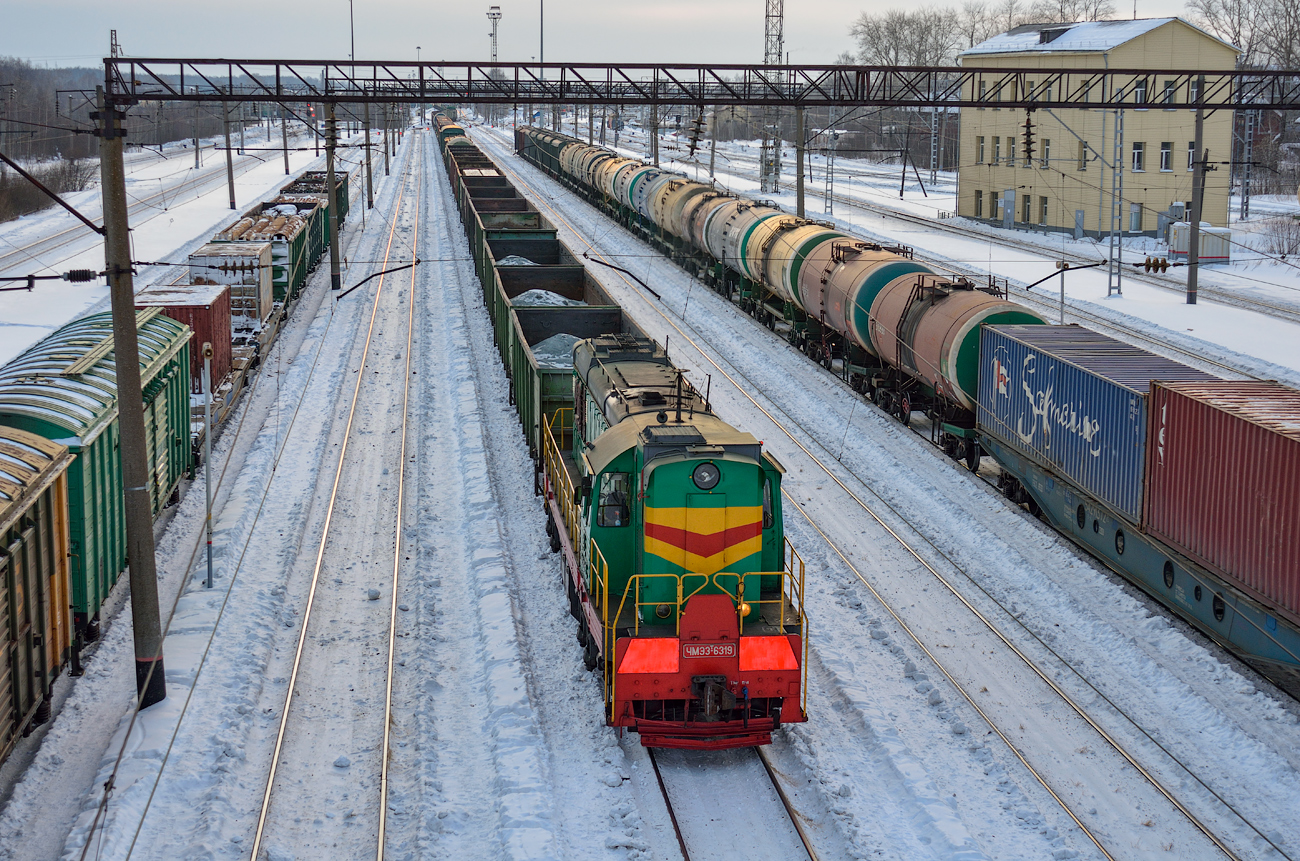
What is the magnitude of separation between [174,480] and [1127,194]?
170 feet

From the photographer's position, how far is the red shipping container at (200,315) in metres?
24.5

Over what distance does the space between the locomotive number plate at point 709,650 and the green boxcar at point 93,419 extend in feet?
25.4

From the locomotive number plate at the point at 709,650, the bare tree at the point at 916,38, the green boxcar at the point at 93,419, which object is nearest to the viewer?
the locomotive number plate at the point at 709,650

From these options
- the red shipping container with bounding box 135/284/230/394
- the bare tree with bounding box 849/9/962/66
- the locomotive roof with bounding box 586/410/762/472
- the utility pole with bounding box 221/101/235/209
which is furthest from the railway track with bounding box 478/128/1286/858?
the bare tree with bounding box 849/9/962/66

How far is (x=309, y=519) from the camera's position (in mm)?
20141

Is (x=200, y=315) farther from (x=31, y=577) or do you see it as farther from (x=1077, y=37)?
(x=1077, y=37)

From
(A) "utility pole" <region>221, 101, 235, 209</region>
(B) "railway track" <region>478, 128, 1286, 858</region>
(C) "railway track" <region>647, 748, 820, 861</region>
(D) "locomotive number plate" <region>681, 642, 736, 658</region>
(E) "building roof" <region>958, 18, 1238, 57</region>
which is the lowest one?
(C) "railway track" <region>647, 748, 820, 861</region>

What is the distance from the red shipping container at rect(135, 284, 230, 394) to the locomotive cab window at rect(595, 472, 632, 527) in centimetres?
1472

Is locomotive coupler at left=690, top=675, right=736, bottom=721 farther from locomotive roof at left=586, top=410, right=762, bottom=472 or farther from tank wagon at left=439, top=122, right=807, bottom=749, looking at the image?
locomotive roof at left=586, top=410, right=762, bottom=472

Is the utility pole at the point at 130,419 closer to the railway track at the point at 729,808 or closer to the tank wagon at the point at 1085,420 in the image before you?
the railway track at the point at 729,808

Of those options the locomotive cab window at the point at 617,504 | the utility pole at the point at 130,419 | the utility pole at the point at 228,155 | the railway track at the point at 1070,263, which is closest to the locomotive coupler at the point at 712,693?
the locomotive cab window at the point at 617,504

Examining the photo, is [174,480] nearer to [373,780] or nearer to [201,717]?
[201,717]

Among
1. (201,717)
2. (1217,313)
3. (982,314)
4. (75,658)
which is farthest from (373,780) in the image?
(1217,313)

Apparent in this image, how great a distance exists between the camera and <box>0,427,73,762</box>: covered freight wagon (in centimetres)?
1136
